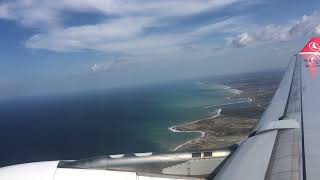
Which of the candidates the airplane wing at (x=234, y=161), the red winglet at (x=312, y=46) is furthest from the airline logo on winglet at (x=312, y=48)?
the airplane wing at (x=234, y=161)

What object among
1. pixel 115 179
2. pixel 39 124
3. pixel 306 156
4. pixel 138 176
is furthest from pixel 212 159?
pixel 39 124

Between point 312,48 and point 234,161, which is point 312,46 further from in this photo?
point 234,161

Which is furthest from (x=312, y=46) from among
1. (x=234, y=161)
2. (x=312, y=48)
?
(x=234, y=161)

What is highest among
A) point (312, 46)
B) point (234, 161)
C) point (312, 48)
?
point (312, 46)

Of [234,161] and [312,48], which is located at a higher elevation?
[312,48]

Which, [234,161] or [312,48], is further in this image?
[312,48]

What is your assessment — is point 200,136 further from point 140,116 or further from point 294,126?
point 294,126

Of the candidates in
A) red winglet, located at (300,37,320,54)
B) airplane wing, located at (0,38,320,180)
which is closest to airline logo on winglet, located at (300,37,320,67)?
red winglet, located at (300,37,320,54)
